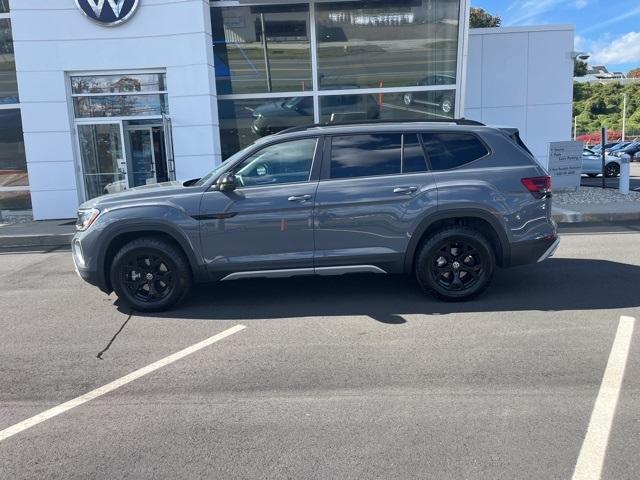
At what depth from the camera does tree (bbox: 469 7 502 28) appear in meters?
45.1

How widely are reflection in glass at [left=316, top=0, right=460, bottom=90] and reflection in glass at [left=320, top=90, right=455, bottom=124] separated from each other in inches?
11.9

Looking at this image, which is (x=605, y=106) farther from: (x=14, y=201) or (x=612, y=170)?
(x=14, y=201)

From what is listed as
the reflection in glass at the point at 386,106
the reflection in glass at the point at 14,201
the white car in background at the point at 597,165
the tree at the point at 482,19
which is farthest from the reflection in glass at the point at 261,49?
the tree at the point at 482,19

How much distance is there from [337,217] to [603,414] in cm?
288

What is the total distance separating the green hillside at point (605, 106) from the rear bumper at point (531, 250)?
68795 mm

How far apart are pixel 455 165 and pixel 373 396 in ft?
9.28

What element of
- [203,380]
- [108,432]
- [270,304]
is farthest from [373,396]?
[270,304]

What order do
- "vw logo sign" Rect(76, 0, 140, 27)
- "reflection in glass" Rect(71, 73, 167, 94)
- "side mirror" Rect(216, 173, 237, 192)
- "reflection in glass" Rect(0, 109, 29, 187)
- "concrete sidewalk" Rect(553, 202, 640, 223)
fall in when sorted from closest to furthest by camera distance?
"side mirror" Rect(216, 173, 237, 192) → "concrete sidewalk" Rect(553, 202, 640, 223) → "vw logo sign" Rect(76, 0, 140, 27) → "reflection in glass" Rect(71, 73, 167, 94) → "reflection in glass" Rect(0, 109, 29, 187)

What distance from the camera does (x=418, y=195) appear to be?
539 cm

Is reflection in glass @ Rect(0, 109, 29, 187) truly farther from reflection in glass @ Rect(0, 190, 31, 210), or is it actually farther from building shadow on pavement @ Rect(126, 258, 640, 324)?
building shadow on pavement @ Rect(126, 258, 640, 324)

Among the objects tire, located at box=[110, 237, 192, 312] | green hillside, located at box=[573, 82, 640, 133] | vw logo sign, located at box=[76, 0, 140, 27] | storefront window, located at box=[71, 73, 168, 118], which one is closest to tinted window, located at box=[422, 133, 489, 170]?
tire, located at box=[110, 237, 192, 312]

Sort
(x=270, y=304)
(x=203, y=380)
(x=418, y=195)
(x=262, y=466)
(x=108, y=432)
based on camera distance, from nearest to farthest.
→ (x=262, y=466) < (x=108, y=432) < (x=203, y=380) < (x=418, y=195) < (x=270, y=304)

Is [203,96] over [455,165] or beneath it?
over

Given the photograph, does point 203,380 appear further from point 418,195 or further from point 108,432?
point 418,195
